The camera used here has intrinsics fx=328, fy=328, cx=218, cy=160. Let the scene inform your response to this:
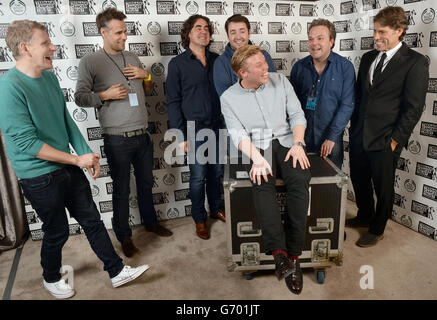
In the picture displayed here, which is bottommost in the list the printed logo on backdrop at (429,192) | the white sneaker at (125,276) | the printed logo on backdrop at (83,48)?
the white sneaker at (125,276)

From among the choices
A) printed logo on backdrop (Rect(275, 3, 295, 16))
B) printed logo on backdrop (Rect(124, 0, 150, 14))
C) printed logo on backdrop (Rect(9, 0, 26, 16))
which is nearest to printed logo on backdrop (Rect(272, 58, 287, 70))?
printed logo on backdrop (Rect(275, 3, 295, 16))

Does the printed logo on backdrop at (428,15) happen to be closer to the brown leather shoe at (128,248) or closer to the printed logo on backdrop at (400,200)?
the printed logo on backdrop at (400,200)

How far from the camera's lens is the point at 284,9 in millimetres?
3223

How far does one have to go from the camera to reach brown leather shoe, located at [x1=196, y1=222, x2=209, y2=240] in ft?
9.36

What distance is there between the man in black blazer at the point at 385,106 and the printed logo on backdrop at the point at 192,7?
4.85 feet

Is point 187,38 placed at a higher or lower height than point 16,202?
higher

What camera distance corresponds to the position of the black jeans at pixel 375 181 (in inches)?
96.5

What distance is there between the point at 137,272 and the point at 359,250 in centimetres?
167

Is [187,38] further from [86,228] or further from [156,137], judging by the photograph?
[86,228]

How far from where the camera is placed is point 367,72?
2.49 m

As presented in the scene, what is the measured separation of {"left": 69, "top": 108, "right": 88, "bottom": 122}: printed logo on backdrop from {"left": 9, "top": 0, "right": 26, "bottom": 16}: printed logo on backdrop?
82 cm

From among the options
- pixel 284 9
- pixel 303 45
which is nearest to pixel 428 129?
pixel 303 45

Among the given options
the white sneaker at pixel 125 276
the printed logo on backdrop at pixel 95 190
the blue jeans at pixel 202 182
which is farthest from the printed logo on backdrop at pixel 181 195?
the white sneaker at pixel 125 276

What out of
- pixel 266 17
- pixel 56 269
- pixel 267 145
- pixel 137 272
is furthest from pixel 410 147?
pixel 56 269
